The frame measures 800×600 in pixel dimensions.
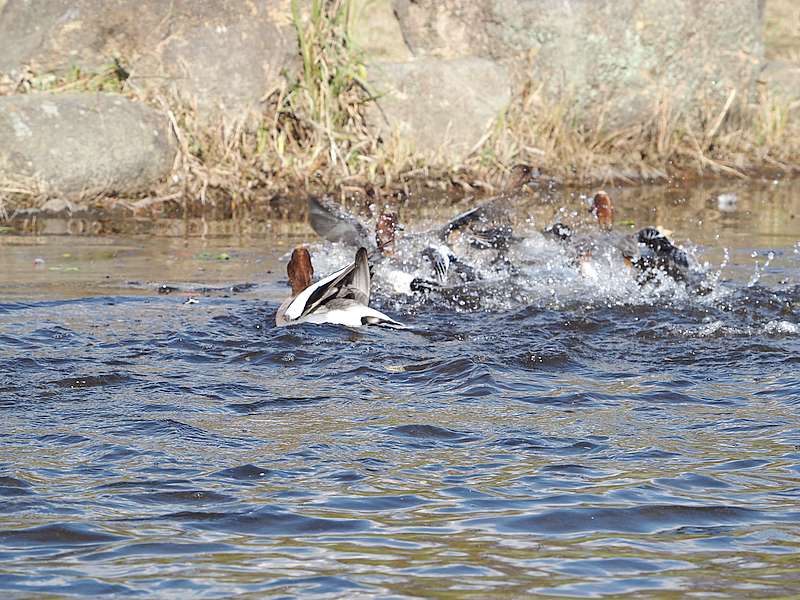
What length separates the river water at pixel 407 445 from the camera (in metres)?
3.42

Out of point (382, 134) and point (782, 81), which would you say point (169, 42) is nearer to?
point (382, 134)

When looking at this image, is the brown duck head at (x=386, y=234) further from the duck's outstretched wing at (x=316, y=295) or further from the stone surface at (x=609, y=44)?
the stone surface at (x=609, y=44)

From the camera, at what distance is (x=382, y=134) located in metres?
12.1

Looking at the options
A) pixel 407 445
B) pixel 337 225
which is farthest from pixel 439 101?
pixel 407 445

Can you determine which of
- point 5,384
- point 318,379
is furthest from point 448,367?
point 5,384

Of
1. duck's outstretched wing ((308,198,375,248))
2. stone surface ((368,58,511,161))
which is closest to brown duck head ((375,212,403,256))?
duck's outstretched wing ((308,198,375,248))

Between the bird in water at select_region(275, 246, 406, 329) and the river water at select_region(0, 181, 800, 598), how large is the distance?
99mm

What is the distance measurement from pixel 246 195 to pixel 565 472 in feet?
23.8

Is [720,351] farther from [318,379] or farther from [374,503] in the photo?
[374,503]

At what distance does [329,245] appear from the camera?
366 inches

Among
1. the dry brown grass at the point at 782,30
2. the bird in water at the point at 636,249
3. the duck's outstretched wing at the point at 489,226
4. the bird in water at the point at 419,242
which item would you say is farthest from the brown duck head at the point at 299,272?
the dry brown grass at the point at 782,30

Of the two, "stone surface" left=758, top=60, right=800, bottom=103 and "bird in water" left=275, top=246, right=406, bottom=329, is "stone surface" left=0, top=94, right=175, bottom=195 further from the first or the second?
"stone surface" left=758, top=60, right=800, bottom=103

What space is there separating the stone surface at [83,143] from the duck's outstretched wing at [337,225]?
2.68 meters

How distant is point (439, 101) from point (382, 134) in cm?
83
